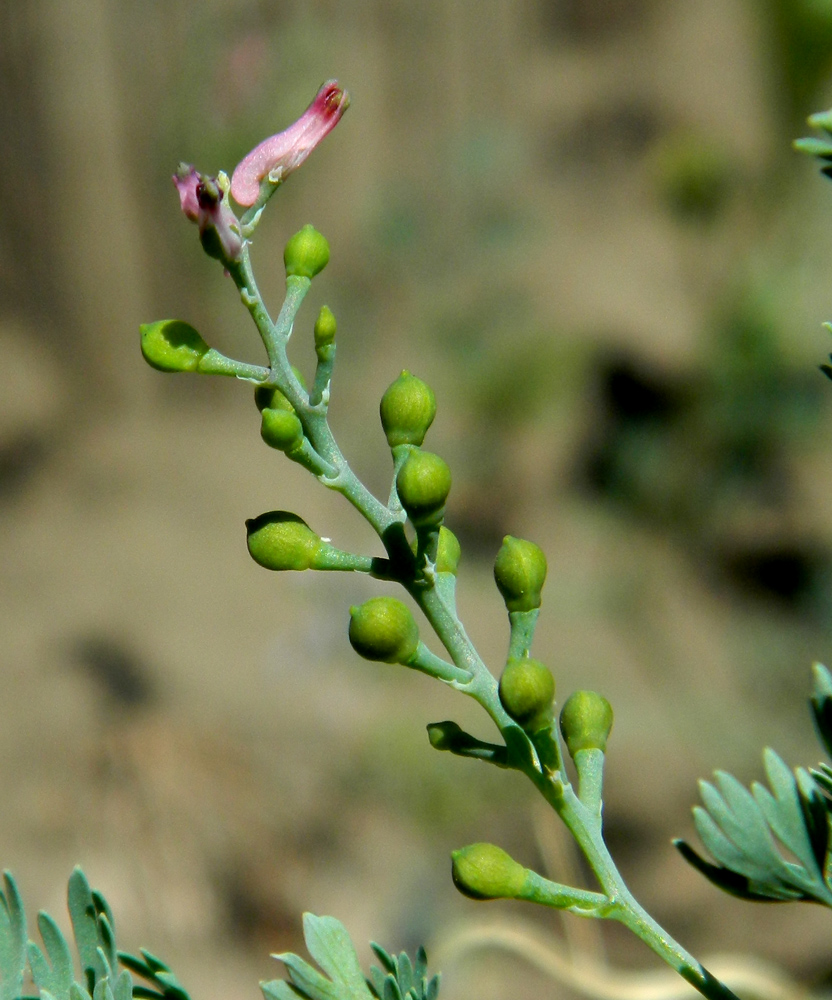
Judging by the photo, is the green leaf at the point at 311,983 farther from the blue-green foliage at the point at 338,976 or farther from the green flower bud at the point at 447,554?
the green flower bud at the point at 447,554

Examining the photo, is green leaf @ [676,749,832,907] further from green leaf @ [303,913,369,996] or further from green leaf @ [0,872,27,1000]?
green leaf @ [0,872,27,1000]

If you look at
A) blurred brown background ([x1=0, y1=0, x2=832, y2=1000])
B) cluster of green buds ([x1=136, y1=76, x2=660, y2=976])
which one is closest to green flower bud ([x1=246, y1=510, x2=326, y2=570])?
cluster of green buds ([x1=136, y1=76, x2=660, y2=976])

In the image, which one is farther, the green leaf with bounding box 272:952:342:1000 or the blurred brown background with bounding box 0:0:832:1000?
the blurred brown background with bounding box 0:0:832:1000

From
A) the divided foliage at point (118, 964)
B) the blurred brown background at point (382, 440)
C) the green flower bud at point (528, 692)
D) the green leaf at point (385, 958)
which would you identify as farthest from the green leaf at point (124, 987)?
the blurred brown background at point (382, 440)

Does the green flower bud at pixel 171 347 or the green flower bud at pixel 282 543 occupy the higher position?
the green flower bud at pixel 171 347

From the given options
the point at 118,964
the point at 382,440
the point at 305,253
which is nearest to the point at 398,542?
the point at 305,253

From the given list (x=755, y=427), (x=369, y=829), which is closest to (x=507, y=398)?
(x=755, y=427)
